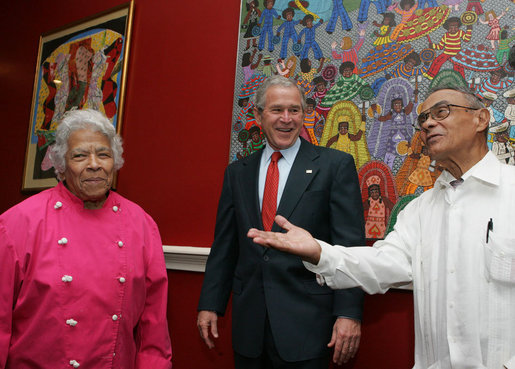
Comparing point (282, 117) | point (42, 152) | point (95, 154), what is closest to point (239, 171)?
point (282, 117)

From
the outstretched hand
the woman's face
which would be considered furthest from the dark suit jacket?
the woman's face

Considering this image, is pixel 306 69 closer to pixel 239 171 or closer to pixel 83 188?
pixel 239 171

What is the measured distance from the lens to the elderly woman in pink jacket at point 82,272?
1672 mm

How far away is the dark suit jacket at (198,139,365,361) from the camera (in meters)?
1.82

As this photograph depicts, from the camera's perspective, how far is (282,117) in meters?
2.13

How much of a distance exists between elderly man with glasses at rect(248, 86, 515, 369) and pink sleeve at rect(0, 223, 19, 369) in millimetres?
874

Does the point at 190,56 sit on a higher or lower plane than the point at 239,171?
higher

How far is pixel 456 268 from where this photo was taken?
156 cm

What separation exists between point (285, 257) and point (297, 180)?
0.33 m

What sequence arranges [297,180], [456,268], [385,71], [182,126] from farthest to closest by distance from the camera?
[182,126] → [385,71] → [297,180] → [456,268]

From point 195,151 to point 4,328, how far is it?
1631mm

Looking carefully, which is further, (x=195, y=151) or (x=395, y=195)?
(x=195, y=151)

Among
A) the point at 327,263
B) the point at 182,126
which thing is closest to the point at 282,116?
the point at 327,263

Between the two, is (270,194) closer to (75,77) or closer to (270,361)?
(270,361)
